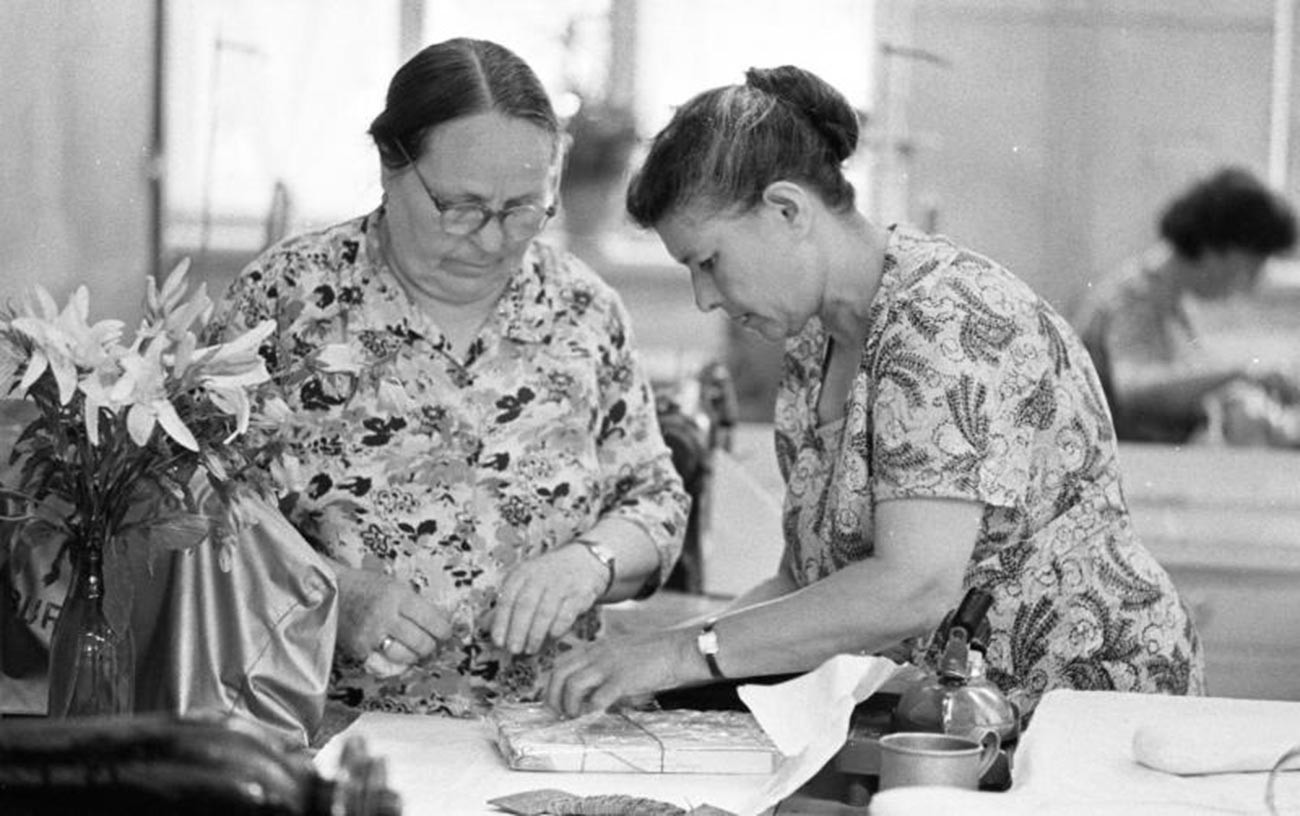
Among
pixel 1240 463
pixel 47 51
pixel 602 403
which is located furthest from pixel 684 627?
pixel 1240 463

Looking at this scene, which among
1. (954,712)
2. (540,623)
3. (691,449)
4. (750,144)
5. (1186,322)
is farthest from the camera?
(1186,322)

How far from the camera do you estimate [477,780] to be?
6.41ft

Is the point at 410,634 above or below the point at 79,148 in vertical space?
below

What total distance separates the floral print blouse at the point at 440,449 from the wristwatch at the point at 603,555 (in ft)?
0.22

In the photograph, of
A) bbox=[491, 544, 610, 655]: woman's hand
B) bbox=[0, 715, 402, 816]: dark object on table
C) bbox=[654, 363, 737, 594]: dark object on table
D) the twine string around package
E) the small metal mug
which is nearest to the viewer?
bbox=[0, 715, 402, 816]: dark object on table

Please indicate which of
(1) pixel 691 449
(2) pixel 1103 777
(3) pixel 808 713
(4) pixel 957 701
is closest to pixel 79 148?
(1) pixel 691 449

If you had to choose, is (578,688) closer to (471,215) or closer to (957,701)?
(957,701)

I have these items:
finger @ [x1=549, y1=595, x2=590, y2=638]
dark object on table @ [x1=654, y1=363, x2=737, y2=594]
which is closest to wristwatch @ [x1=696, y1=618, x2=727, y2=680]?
finger @ [x1=549, y1=595, x2=590, y2=638]

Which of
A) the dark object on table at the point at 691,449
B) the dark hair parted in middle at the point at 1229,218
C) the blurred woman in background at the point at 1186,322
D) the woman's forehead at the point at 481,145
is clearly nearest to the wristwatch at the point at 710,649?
the woman's forehead at the point at 481,145

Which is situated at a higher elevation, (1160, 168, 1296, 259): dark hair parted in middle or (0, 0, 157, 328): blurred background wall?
(0, 0, 157, 328): blurred background wall

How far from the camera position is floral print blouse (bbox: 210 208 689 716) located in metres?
Answer: 2.41

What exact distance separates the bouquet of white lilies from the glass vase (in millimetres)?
28

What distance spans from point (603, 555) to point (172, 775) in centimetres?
131

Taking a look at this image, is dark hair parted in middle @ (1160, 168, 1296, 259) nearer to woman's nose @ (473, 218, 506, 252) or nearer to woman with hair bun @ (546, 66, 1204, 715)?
woman with hair bun @ (546, 66, 1204, 715)
